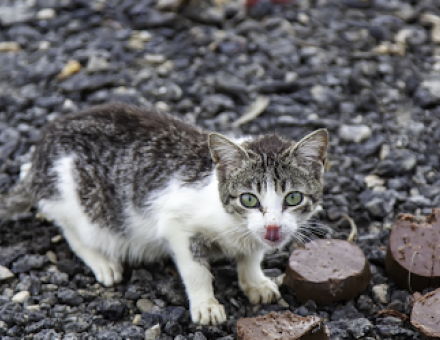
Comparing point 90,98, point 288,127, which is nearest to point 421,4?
point 288,127

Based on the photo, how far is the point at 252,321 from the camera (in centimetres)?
355

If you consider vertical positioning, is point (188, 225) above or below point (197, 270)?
above

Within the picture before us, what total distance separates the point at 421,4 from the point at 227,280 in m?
5.17

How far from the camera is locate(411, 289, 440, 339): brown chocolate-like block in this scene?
343 centimetres

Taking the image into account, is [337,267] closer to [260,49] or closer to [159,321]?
[159,321]

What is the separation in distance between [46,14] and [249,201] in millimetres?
5029

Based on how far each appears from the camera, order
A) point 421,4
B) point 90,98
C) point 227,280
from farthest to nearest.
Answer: point 421,4 < point 90,98 < point 227,280

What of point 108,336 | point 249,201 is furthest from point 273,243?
point 108,336

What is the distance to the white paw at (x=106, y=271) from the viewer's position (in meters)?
4.36

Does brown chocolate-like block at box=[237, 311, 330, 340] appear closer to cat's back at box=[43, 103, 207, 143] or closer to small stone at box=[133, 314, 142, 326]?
small stone at box=[133, 314, 142, 326]

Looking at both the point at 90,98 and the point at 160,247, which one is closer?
the point at 160,247

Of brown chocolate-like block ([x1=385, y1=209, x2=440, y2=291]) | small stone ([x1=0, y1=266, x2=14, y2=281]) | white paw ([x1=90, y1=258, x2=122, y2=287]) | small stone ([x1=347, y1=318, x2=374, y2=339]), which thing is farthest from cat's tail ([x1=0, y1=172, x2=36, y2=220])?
brown chocolate-like block ([x1=385, y1=209, x2=440, y2=291])

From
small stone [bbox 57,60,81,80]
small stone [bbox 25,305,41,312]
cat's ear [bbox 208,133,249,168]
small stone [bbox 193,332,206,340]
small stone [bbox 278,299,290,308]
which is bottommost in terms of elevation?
small stone [bbox 278,299,290,308]

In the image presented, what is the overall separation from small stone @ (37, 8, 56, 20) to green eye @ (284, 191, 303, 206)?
5.08 metres
